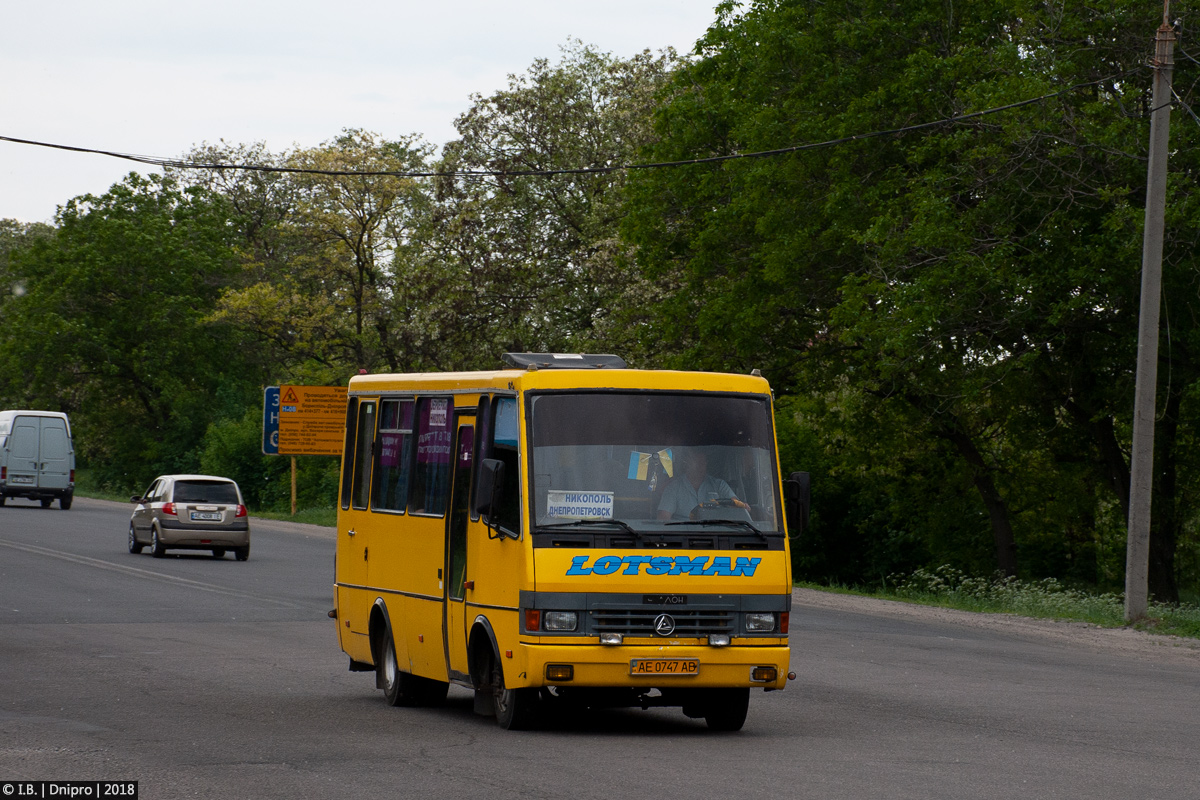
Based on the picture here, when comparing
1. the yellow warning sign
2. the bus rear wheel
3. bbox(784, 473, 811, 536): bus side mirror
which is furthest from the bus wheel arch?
the yellow warning sign

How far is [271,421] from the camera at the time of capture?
1820 inches

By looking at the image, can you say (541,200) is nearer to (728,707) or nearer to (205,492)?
(205,492)

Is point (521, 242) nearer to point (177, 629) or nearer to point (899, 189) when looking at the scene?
point (899, 189)

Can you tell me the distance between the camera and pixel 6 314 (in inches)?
3093

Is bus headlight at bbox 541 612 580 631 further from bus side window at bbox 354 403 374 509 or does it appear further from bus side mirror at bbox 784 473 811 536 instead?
bus side window at bbox 354 403 374 509

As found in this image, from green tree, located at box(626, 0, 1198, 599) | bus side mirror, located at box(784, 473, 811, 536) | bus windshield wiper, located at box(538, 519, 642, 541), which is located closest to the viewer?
bus windshield wiper, located at box(538, 519, 642, 541)

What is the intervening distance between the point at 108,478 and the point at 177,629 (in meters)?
66.1

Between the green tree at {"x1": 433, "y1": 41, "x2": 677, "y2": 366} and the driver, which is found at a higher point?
the green tree at {"x1": 433, "y1": 41, "x2": 677, "y2": 366}

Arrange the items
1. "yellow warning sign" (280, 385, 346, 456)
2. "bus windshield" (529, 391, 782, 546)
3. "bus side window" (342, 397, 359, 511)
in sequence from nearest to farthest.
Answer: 1. "bus windshield" (529, 391, 782, 546)
2. "bus side window" (342, 397, 359, 511)
3. "yellow warning sign" (280, 385, 346, 456)

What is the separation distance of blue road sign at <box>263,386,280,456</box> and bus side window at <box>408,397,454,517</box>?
32549 mm

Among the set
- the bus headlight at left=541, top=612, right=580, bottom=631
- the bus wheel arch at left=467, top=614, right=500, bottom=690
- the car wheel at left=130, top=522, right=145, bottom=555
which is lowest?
the car wheel at left=130, top=522, right=145, bottom=555

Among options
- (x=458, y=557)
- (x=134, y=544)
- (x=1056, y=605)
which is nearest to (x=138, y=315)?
(x=134, y=544)

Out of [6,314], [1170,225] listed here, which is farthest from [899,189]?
[6,314]

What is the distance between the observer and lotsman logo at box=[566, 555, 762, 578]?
10828mm
